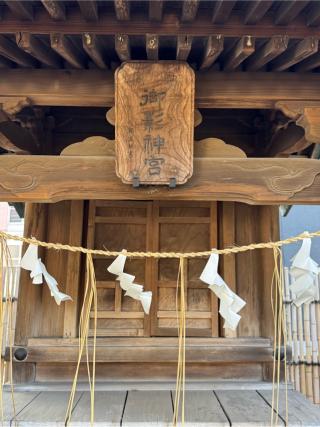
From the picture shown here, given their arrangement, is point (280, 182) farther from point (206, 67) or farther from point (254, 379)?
point (254, 379)

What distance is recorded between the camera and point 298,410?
113 inches

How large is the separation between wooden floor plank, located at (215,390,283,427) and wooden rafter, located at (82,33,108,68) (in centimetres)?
253

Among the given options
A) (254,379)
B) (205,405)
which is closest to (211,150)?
(205,405)

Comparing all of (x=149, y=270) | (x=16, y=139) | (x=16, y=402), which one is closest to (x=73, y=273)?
(x=149, y=270)

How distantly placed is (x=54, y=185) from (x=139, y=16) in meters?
1.12

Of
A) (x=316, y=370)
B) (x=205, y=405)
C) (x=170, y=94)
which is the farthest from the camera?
(x=316, y=370)

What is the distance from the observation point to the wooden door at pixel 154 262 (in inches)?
139

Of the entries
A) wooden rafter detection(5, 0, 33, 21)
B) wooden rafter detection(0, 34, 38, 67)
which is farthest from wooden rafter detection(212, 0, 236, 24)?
wooden rafter detection(0, 34, 38, 67)

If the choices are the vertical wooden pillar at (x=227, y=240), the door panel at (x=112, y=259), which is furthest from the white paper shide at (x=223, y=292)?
the door panel at (x=112, y=259)

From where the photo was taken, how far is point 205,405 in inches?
116

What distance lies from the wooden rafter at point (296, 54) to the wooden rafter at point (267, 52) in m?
0.10

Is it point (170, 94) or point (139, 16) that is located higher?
point (139, 16)

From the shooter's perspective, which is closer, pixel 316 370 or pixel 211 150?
pixel 211 150

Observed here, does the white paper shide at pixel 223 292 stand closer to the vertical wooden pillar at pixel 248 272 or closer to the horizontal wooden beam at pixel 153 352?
the horizontal wooden beam at pixel 153 352
